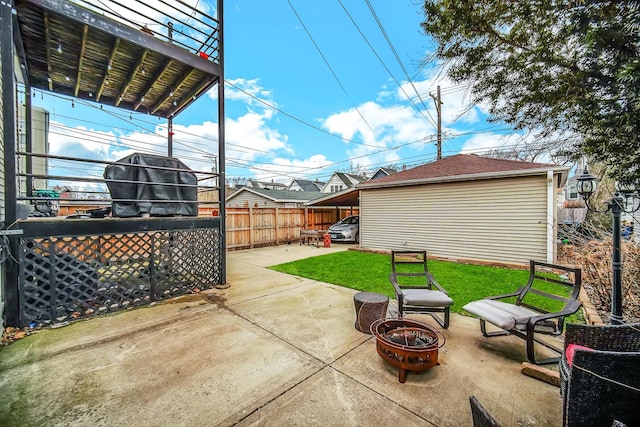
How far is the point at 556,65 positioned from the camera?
285 centimetres

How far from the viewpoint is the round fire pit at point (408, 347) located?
2.37 meters

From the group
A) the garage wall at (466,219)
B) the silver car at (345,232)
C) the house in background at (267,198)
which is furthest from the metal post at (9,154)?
the house in background at (267,198)

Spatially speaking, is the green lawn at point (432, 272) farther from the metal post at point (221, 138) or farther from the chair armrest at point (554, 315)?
the metal post at point (221, 138)

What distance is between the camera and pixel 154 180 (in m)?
4.90

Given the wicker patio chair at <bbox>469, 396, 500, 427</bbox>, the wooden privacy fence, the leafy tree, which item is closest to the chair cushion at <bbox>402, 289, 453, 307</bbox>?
the leafy tree

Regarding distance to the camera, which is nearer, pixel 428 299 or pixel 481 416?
pixel 481 416

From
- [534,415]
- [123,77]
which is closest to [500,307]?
[534,415]

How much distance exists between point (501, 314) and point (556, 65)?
2.76 m

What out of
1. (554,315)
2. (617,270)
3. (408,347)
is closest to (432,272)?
(554,315)

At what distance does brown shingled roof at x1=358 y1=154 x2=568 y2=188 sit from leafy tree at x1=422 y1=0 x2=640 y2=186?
13.7ft

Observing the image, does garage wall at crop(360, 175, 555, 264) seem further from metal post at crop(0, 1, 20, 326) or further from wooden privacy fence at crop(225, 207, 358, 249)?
metal post at crop(0, 1, 20, 326)

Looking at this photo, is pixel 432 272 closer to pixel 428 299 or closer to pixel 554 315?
pixel 428 299

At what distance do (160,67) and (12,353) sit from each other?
16.1 ft

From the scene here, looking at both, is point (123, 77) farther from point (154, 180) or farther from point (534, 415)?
point (534, 415)
